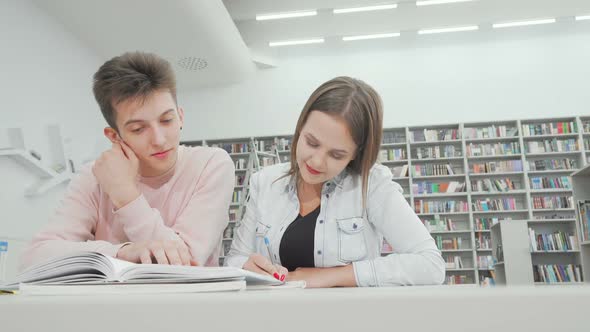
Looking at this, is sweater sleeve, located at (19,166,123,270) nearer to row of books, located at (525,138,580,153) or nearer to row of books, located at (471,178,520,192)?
row of books, located at (471,178,520,192)

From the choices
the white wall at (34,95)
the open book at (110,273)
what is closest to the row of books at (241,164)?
the white wall at (34,95)

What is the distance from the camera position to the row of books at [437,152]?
6.47 metres

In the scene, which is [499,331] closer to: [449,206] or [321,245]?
[321,245]

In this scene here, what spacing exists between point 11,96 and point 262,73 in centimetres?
388

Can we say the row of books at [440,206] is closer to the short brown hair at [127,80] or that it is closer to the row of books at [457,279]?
the row of books at [457,279]

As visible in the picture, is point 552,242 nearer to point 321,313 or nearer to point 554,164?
point 554,164

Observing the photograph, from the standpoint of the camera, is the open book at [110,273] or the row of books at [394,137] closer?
the open book at [110,273]

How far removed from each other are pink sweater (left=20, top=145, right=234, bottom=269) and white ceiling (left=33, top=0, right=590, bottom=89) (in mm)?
4010

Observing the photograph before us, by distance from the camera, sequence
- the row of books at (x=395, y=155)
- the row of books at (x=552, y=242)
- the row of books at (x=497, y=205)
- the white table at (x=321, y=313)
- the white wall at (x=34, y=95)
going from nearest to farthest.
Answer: the white table at (x=321, y=313) < the white wall at (x=34, y=95) < the row of books at (x=552, y=242) < the row of books at (x=497, y=205) < the row of books at (x=395, y=155)

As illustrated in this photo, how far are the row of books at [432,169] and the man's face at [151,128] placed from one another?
5.64m

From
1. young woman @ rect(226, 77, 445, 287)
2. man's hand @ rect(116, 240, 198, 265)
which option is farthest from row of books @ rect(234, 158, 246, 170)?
man's hand @ rect(116, 240, 198, 265)

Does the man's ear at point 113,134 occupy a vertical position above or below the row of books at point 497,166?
below

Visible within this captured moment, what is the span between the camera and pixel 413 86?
695 centimetres

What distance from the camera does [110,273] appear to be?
0.58m
